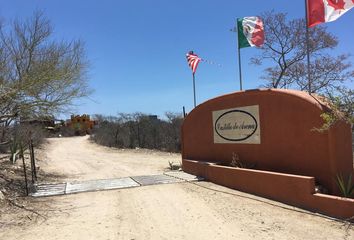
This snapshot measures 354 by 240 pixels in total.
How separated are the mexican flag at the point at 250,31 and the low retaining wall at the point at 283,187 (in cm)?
402

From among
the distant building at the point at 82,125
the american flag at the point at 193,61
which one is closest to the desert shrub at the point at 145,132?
the american flag at the point at 193,61

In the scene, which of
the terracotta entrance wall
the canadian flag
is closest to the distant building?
the terracotta entrance wall

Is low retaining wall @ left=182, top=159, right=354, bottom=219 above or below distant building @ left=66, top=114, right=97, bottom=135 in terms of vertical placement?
below

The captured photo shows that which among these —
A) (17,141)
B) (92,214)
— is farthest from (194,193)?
(17,141)

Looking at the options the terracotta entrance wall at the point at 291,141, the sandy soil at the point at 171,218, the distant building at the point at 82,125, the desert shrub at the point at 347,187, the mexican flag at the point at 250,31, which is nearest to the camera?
the sandy soil at the point at 171,218

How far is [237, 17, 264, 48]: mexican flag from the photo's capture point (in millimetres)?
13664

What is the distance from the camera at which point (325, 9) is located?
10.1 m

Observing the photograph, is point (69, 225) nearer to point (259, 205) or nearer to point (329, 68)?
point (259, 205)

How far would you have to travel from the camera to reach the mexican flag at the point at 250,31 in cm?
1366

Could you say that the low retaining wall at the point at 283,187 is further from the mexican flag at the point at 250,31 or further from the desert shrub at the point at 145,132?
the desert shrub at the point at 145,132

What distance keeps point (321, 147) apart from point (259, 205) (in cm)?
199

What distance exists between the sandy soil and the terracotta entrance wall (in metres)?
1.24

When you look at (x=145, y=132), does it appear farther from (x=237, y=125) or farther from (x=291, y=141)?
(x=291, y=141)

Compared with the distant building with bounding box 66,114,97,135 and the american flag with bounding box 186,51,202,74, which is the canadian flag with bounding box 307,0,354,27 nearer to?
the american flag with bounding box 186,51,202,74
